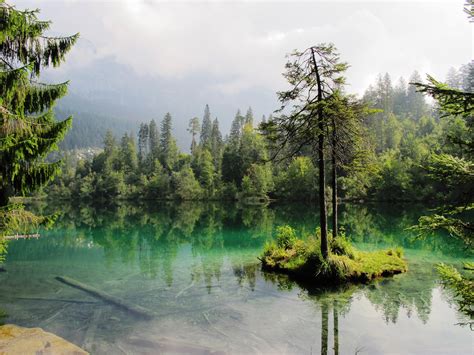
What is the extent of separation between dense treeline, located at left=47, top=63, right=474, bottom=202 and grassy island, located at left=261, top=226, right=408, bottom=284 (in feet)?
132

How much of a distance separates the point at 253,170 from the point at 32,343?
8139 centimetres

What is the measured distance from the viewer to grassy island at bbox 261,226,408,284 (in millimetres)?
17047

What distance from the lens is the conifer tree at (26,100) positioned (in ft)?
34.3

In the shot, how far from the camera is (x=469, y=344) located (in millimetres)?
10820

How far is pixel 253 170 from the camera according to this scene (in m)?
90.9

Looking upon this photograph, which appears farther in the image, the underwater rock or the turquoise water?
the turquoise water

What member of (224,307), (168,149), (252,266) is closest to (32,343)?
(224,307)

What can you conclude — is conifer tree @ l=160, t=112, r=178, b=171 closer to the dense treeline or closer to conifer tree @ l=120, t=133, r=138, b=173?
the dense treeline

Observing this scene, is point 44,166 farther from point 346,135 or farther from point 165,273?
point 346,135

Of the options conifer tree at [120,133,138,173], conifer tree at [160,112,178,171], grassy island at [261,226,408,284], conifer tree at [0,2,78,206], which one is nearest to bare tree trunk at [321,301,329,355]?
grassy island at [261,226,408,284]

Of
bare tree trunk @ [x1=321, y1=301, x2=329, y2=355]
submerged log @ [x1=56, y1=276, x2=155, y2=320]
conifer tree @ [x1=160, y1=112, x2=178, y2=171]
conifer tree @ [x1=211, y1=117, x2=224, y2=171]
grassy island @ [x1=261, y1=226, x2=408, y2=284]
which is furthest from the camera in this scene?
conifer tree @ [x1=160, y1=112, x2=178, y2=171]

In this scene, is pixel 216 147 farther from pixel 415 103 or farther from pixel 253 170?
pixel 415 103

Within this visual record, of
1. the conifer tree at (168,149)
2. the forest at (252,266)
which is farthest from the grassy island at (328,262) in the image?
the conifer tree at (168,149)

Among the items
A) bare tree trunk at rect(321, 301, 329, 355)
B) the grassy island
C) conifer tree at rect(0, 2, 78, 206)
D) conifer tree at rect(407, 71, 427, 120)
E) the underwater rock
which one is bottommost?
bare tree trunk at rect(321, 301, 329, 355)
